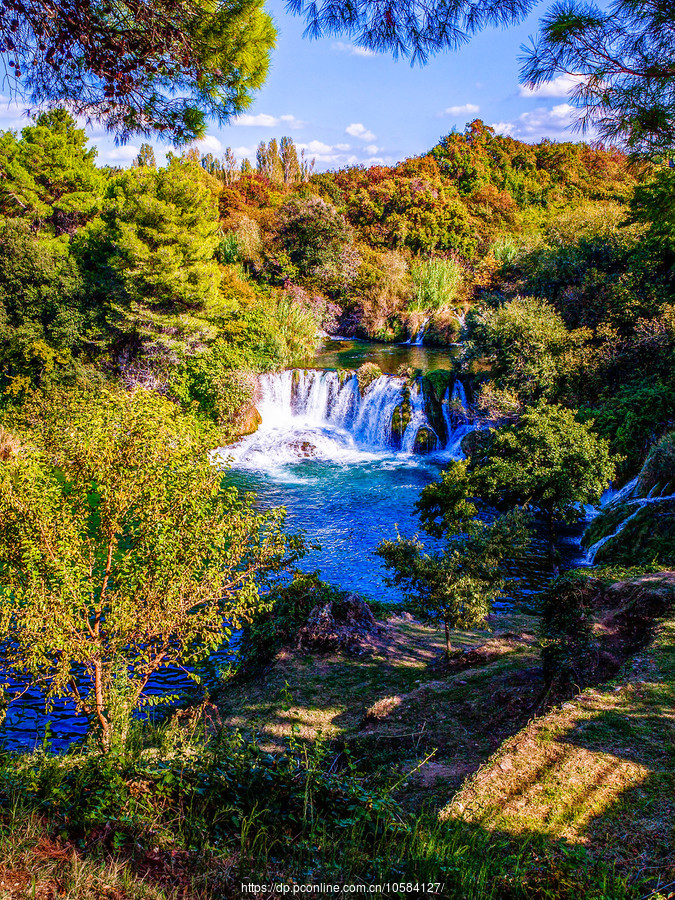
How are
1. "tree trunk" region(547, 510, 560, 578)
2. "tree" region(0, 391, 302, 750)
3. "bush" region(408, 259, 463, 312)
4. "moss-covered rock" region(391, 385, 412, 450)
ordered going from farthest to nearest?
1. "bush" region(408, 259, 463, 312)
2. "moss-covered rock" region(391, 385, 412, 450)
3. "tree trunk" region(547, 510, 560, 578)
4. "tree" region(0, 391, 302, 750)

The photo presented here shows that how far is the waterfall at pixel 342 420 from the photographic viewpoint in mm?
22203

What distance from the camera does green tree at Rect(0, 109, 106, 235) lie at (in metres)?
30.5

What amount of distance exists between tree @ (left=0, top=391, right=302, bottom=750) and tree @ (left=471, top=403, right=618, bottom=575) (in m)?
7.55

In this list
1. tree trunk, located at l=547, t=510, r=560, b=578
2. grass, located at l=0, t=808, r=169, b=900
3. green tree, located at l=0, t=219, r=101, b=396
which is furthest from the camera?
green tree, located at l=0, t=219, r=101, b=396

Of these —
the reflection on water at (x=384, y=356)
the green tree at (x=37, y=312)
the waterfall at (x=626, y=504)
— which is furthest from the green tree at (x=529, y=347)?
the green tree at (x=37, y=312)

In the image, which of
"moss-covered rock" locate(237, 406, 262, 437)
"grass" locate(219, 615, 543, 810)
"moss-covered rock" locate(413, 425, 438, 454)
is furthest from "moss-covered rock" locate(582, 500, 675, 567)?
"moss-covered rock" locate(237, 406, 262, 437)

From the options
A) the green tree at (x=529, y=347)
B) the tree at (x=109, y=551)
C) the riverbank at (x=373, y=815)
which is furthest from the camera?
the green tree at (x=529, y=347)

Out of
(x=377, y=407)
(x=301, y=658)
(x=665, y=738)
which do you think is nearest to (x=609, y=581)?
(x=665, y=738)

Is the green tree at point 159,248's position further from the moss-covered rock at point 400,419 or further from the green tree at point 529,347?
the green tree at point 529,347

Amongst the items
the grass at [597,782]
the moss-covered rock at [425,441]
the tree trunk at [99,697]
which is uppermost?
the moss-covered rock at [425,441]

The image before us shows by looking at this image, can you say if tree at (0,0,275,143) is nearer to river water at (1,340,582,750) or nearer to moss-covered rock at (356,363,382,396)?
river water at (1,340,582,750)

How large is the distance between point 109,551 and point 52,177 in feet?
115

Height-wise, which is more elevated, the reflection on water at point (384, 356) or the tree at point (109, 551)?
the reflection on water at point (384, 356)

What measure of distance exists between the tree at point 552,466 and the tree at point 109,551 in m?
7.55
